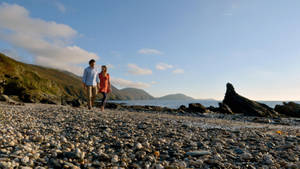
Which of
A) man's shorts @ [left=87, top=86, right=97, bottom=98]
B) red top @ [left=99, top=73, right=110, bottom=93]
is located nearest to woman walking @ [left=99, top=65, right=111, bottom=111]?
red top @ [left=99, top=73, right=110, bottom=93]

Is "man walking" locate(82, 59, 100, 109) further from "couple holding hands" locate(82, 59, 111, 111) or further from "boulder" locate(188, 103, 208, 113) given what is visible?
"boulder" locate(188, 103, 208, 113)

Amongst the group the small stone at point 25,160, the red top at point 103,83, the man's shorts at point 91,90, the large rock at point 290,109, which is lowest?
the small stone at point 25,160

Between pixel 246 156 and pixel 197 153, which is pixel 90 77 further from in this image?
pixel 246 156

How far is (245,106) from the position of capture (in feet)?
111

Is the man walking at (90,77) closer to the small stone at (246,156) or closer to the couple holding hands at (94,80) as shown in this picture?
the couple holding hands at (94,80)

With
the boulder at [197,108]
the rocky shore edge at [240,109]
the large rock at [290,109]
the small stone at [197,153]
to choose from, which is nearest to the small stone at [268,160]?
the small stone at [197,153]

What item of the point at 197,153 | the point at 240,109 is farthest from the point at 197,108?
the point at 197,153

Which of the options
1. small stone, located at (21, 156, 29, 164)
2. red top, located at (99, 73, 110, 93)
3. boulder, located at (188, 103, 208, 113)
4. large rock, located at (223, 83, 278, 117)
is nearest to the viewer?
small stone, located at (21, 156, 29, 164)

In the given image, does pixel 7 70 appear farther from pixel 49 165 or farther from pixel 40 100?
pixel 49 165

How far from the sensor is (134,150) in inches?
221

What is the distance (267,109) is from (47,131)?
112ft

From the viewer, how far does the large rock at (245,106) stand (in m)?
30.5

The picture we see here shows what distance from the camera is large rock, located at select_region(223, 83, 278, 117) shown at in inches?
1201

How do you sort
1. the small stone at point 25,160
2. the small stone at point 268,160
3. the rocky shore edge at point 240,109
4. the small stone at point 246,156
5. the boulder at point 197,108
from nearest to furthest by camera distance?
the small stone at point 25,160, the small stone at point 268,160, the small stone at point 246,156, the rocky shore edge at point 240,109, the boulder at point 197,108
